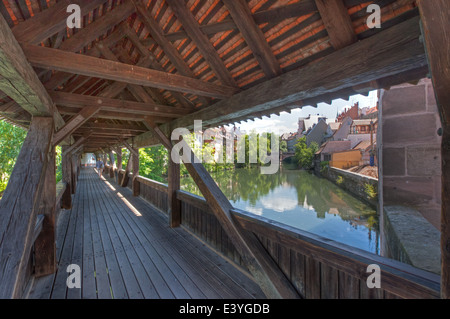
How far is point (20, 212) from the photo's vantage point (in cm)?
154

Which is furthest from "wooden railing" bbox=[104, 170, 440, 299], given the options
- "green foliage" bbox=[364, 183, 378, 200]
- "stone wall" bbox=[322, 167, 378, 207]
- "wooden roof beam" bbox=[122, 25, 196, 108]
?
"green foliage" bbox=[364, 183, 378, 200]

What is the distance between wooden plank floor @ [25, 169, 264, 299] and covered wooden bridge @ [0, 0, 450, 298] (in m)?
0.02

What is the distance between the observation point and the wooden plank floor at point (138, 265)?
238 cm

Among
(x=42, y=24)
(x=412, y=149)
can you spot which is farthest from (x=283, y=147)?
(x=42, y=24)

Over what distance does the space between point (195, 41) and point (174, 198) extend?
11.2ft

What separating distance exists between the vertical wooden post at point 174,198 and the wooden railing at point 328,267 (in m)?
1.99

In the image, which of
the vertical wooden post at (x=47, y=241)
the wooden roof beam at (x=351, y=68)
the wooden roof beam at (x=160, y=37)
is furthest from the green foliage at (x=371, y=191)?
the vertical wooden post at (x=47, y=241)

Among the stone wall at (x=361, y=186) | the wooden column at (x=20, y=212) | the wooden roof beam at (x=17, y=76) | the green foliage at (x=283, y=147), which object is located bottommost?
the stone wall at (x=361, y=186)

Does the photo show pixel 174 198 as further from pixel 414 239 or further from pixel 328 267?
pixel 414 239

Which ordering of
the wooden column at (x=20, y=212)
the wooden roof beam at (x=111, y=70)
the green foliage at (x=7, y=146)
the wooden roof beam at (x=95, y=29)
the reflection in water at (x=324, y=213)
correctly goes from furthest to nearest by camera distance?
the green foliage at (x=7, y=146), the reflection in water at (x=324, y=213), the wooden roof beam at (x=95, y=29), the wooden roof beam at (x=111, y=70), the wooden column at (x=20, y=212)

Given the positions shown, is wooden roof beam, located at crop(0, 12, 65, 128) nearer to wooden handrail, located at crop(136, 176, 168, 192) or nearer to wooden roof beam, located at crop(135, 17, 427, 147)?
wooden roof beam, located at crop(135, 17, 427, 147)

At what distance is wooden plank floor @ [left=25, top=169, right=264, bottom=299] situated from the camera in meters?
2.38

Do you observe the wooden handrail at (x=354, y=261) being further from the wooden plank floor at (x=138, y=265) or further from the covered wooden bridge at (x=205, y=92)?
the wooden plank floor at (x=138, y=265)

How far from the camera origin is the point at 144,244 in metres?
3.67
